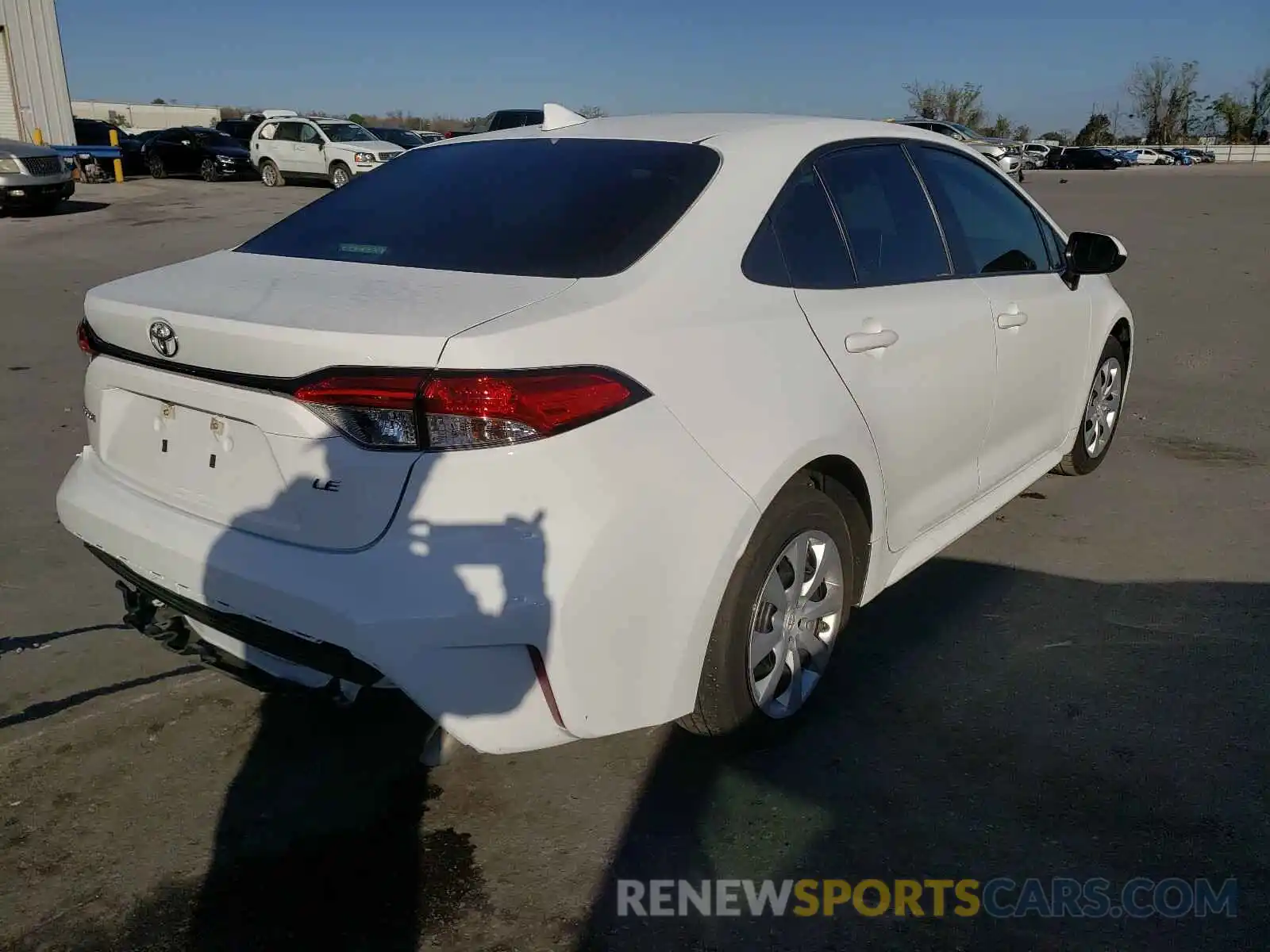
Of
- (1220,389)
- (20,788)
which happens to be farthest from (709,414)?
(1220,389)

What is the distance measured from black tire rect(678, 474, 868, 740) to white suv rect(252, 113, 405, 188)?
22.4m

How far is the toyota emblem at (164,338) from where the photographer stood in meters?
2.48

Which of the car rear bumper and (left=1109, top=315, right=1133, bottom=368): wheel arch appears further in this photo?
(left=1109, top=315, right=1133, bottom=368): wheel arch

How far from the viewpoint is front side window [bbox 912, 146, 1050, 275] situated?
3789mm

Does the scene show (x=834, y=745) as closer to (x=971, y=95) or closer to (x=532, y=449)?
(x=532, y=449)

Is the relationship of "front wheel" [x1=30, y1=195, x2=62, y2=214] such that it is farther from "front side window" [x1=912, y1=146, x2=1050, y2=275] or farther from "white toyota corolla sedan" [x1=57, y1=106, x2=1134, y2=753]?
"front side window" [x1=912, y1=146, x2=1050, y2=275]

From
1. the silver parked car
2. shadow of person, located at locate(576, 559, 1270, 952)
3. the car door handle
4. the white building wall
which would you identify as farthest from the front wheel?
the white building wall

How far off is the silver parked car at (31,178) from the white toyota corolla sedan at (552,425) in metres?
17.6

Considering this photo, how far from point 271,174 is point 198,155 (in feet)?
14.9

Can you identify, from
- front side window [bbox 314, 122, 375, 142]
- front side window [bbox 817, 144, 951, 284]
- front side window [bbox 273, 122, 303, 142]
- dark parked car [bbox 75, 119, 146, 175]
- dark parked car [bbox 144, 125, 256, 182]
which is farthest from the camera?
dark parked car [bbox 75, 119, 146, 175]

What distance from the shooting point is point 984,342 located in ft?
12.1

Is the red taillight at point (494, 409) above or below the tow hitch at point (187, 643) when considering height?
above

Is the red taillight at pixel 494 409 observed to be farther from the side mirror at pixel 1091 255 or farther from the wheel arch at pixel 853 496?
the side mirror at pixel 1091 255

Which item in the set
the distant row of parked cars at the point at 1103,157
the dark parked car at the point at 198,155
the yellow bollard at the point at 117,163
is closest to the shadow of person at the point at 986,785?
the dark parked car at the point at 198,155
